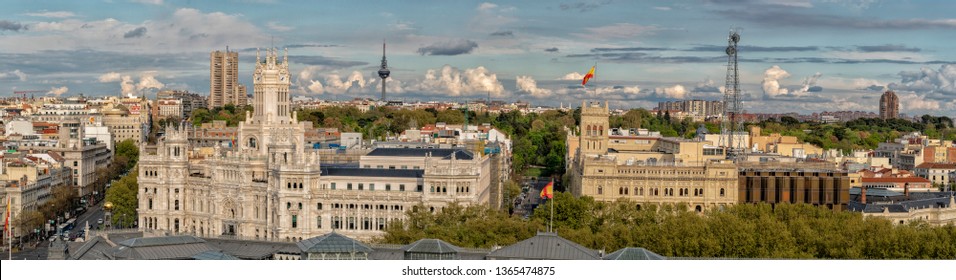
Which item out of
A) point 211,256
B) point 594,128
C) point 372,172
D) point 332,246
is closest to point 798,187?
point 594,128

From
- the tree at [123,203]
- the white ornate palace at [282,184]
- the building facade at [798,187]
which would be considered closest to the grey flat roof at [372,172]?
the white ornate palace at [282,184]

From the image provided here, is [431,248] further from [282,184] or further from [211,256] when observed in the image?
[282,184]

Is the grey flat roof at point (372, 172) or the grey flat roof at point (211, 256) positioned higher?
the grey flat roof at point (372, 172)

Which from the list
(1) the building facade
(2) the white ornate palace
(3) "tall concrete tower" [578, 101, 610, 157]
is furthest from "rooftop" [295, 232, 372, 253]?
(3) "tall concrete tower" [578, 101, 610, 157]

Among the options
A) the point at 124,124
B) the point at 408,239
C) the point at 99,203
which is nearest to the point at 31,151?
the point at 99,203

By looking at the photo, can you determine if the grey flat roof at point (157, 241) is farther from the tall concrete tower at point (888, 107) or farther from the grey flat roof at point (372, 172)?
the tall concrete tower at point (888, 107)

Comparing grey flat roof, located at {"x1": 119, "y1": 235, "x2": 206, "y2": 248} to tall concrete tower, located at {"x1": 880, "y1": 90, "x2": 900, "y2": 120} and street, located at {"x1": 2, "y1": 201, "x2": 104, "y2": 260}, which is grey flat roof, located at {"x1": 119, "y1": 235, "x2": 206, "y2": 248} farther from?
tall concrete tower, located at {"x1": 880, "y1": 90, "x2": 900, "y2": 120}

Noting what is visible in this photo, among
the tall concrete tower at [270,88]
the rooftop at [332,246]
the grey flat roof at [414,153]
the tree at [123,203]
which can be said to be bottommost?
the tree at [123,203]
